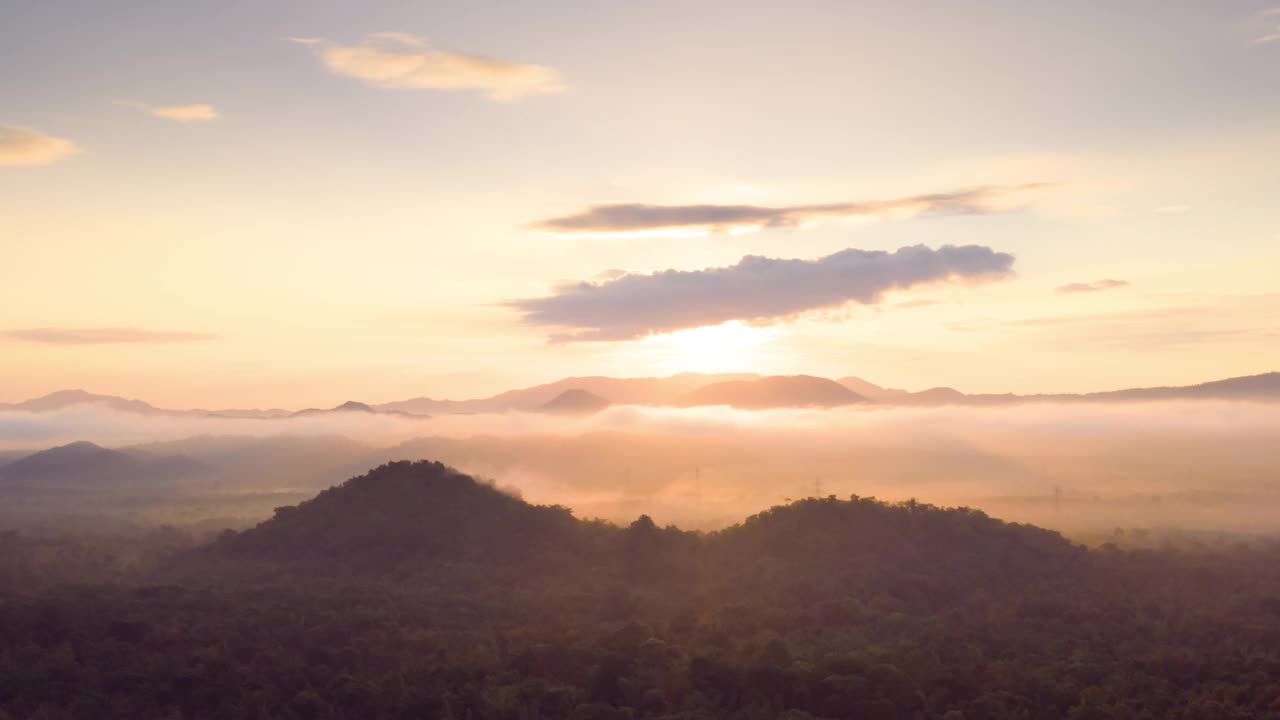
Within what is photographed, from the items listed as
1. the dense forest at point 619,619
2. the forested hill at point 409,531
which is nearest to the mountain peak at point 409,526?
the forested hill at point 409,531

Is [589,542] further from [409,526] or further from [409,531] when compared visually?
[409,526]

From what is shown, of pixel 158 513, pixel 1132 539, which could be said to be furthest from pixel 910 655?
pixel 158 513

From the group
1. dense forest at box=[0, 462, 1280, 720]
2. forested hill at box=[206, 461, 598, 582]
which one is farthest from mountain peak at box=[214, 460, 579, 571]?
dense forest at box=[0, 462, 1280, 720]

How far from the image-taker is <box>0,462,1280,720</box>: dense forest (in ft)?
145

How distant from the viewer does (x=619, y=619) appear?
63.4 meters

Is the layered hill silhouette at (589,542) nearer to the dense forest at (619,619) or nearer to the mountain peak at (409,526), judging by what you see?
the mountain peak at (409,526)

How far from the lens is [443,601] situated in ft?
220

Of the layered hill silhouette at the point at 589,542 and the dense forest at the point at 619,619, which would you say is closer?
the dense forest at the point at 619,619

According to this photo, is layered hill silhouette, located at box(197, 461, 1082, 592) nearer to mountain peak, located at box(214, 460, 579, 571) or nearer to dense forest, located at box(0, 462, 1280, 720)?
mountain peak, located at box(214, 460, 579, 571)

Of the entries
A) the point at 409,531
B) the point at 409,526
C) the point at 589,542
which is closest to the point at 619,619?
the point at 589,542

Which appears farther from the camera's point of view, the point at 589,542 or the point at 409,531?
the point at 589,542

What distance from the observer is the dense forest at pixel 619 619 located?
145ft

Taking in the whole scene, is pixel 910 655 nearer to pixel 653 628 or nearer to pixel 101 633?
pixel 653 628

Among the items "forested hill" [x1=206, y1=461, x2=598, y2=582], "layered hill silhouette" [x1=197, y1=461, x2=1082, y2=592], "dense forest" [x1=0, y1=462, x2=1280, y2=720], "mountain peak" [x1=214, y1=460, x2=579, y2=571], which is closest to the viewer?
"dense forest" [x1=0, y1=462, x2=1280, y2=720]
